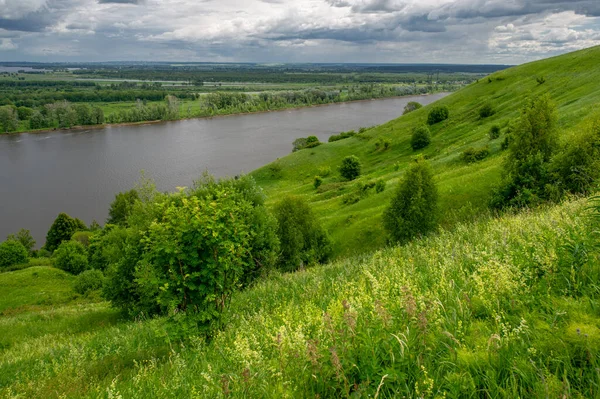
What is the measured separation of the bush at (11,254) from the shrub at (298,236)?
37252 millimetres

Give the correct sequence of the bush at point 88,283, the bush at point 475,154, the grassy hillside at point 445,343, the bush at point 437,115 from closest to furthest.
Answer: the grassy hillside at point 445,343, the bush at point 88,283, the bush at point 475,154, the bush at point 437,115

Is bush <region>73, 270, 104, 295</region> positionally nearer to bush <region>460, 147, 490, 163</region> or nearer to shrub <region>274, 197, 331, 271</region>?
shrub <region>274, 197, 331, 271</region>

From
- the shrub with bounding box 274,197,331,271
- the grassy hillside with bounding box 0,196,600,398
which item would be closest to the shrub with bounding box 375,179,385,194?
the shrub with bounding box 274,197,331,271

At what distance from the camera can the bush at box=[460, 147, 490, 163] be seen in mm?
41281

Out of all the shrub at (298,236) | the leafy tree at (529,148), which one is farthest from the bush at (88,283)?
the leafy tree at (529,148)

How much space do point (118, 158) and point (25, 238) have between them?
4127 centimetres

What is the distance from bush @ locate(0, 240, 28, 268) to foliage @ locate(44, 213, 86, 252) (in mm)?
7554

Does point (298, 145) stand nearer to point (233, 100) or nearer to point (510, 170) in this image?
point (510, 170)

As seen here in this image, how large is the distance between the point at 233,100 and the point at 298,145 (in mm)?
99357

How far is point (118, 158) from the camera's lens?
9344 centimetres

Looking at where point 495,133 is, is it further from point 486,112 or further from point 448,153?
point 486,112

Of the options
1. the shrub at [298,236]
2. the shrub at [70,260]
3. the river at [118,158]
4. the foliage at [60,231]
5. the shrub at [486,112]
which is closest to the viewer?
the shrub at [298,236]

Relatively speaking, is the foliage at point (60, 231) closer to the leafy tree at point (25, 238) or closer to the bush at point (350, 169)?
the leafy tree at point (25, 238)

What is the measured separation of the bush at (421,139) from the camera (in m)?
63.9
